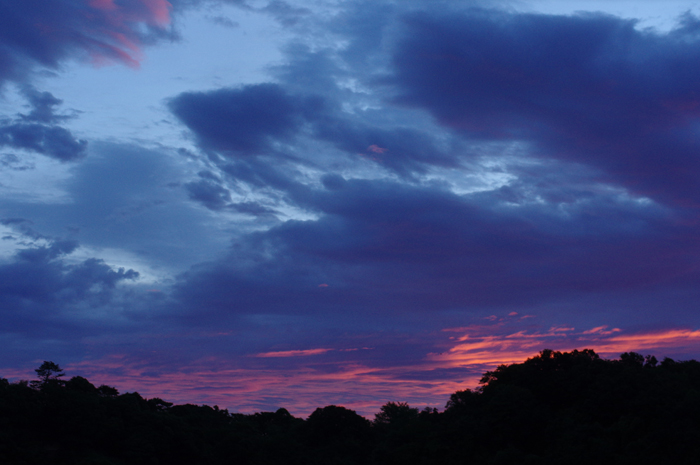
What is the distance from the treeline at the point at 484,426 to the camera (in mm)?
50312

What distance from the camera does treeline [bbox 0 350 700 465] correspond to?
165 feet

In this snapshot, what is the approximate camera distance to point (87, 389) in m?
94.2

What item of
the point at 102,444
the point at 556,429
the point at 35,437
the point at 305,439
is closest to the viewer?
the point at 556,429

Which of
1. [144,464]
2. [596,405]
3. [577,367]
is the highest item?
[577,367]

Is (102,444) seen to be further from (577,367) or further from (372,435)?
(577,367)

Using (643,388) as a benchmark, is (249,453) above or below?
below

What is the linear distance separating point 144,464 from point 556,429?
50749 mm

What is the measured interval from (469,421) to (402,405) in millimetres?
58914

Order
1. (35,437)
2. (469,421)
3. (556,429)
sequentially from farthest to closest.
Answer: (35,437) < (469,421) < (556,429)

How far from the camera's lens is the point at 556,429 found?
5603 cm

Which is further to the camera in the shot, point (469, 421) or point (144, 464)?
point (144, 464)

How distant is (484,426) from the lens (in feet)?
192

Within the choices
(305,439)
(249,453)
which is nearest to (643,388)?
(249,453)

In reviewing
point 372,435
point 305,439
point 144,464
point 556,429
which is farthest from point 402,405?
point 556,429
